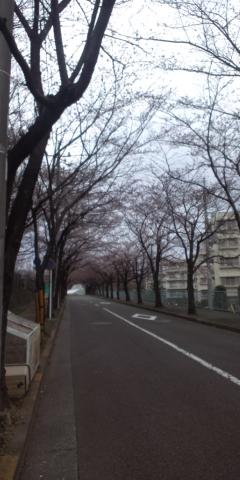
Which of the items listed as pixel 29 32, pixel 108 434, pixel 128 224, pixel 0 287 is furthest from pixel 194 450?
pixel 128 224

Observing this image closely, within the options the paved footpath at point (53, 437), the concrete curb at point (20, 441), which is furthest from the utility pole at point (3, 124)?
the paved footpath at point (53, 437)

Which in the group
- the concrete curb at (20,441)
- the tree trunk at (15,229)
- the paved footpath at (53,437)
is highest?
the tree trunk at (15,229)

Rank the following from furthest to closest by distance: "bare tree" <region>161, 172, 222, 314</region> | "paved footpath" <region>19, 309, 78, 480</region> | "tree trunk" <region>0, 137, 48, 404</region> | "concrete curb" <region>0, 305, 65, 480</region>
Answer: "bare tree" <region>161, 172, 222, 314</region>
"tree trunk" <region>0, 137, 48, 404</region>
"paved footpath" <region>19, 309, 78, 480</region>
"concrete curb" <region>0, 305, 65, 480</region>

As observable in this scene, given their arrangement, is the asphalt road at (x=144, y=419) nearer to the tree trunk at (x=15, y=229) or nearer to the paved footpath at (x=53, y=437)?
the paved footpath at (x=53, y=437)

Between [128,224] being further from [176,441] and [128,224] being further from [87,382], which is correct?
[176,441]

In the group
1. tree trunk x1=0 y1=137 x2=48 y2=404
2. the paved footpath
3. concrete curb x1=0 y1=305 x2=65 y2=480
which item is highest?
tree trunk x1=0 y1=137 x2=48 y2=404

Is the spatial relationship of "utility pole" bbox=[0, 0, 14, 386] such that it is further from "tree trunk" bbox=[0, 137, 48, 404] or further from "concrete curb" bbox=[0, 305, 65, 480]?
"tree trunk" bbox=[0, 137, 48, 404]

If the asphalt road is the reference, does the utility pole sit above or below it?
above

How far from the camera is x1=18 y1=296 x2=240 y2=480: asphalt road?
4.96 m

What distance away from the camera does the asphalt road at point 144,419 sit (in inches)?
195

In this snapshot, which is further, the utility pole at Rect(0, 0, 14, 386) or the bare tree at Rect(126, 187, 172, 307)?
the bare tree at Rect(126, 187, 172, 307)

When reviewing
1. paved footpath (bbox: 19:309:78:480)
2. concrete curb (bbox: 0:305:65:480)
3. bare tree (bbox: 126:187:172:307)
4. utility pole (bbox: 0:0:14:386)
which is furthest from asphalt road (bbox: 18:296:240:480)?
bare tree (bbox: 126:187:172:307)

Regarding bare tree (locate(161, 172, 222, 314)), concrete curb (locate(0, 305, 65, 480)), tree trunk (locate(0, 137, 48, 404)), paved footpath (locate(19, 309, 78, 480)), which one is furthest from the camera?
bare tree (locate(161, 172, 222, 314))

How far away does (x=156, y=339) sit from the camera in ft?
53.8
